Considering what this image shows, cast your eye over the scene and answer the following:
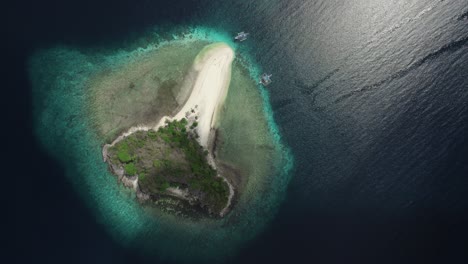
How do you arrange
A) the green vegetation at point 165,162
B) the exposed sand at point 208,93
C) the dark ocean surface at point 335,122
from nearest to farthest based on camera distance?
the green vegetation at point 165,162 < the dark ocean surface at point 335,122 < the exposed sand at point 208,93

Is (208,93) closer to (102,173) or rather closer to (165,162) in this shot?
(165,162)

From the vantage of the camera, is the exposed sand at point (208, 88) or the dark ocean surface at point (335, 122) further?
the exposed sand at point (208, 88)

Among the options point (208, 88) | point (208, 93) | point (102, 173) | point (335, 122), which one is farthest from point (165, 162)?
point (335, 122)

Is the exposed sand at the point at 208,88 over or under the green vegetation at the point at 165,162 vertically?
over

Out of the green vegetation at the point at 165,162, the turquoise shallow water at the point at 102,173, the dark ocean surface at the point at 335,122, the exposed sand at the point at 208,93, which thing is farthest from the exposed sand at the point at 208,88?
the dark ocean surface at the point at 335,122

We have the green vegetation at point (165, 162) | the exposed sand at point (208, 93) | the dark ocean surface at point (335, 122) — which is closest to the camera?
the green vegetation at point (165, 162)

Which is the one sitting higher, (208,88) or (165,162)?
(208,88)

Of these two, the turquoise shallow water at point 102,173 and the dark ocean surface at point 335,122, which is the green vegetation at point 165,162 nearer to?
the turquoise shallow water at point 102,173
